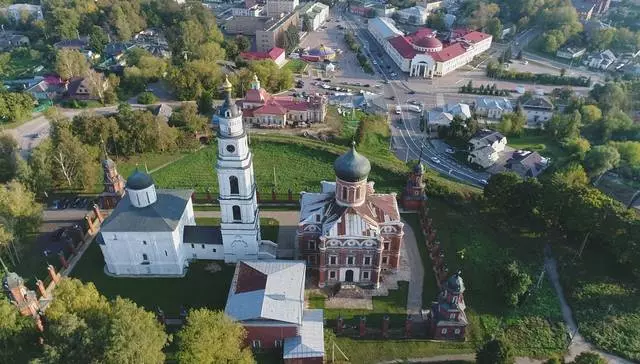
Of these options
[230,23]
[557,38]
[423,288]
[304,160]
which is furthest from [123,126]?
[557,38]

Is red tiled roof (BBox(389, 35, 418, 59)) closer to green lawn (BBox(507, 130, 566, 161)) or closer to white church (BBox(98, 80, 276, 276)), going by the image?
green lawn (BBox(507, 130, 566, 161))

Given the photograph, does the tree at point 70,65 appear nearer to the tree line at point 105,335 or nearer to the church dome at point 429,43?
the tree line at point 105,335

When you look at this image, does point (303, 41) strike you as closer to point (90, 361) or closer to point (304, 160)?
point (304, 160)

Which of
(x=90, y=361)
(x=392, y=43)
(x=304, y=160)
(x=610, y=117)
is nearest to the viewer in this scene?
(x=90, y=361)

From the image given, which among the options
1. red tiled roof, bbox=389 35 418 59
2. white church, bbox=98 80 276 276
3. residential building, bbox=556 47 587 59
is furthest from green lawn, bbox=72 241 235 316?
residential building, bbox=556 47 587 59

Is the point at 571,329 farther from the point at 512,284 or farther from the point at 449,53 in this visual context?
the point at 449,53
